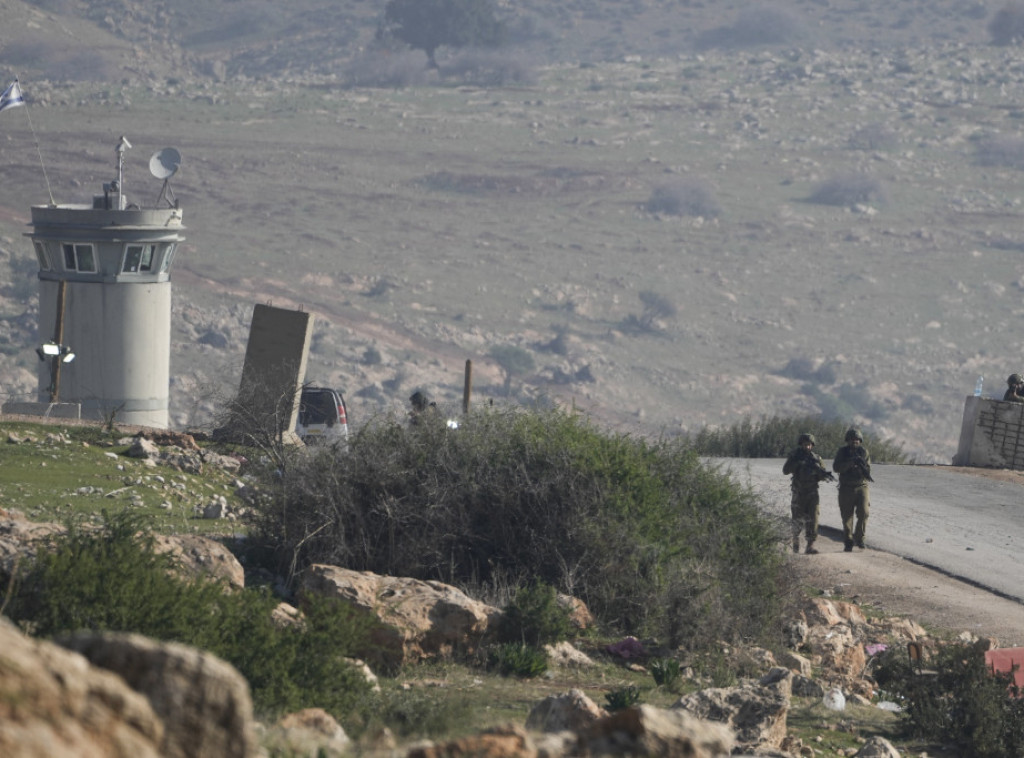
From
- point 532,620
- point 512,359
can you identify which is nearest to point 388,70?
point 512,359

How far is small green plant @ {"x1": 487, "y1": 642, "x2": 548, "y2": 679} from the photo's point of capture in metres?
9.93

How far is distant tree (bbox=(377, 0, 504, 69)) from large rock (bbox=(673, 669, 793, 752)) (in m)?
149

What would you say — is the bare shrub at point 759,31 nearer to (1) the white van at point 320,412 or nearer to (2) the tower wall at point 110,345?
(2) the tower wall at point 110,345

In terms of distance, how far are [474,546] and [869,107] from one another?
453ft

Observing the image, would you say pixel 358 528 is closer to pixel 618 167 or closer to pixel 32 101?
pixel 618 167

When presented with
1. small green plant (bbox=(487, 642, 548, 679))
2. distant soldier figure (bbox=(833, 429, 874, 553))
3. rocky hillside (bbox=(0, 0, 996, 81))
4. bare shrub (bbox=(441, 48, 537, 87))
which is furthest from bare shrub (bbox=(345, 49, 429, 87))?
small green plant (bbox=(487, 642, 548, 679))

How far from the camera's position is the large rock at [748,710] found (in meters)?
8.45

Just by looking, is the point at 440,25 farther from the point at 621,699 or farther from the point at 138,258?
the point at 621,699

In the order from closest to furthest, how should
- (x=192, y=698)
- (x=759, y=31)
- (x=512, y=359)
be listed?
(x=192, y=698) → (x=512, y=359) → (x=759, y=31)

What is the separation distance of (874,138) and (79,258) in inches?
4474

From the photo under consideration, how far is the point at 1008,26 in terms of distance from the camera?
6555 inches

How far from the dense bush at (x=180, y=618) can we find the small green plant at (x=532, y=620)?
2.08m

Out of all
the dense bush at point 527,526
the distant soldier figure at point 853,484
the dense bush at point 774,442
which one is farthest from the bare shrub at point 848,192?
the dense bush at point 527,526

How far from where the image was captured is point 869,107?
143 m
